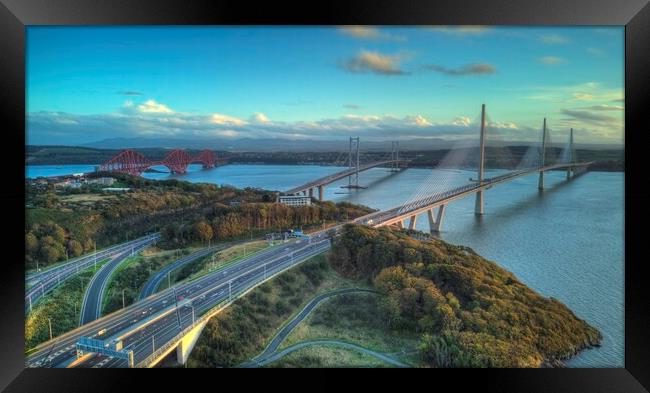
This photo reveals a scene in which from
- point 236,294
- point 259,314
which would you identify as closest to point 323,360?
point 259,314

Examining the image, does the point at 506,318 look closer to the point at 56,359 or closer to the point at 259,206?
the point at 259,206

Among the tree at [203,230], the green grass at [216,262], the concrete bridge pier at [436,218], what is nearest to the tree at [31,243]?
the green grass at [216,262]

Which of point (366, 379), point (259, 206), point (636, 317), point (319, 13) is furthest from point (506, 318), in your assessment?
point (319, 13)

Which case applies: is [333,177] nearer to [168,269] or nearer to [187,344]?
[168,269]

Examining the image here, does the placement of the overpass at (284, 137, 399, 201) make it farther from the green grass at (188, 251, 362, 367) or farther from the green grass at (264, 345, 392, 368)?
the green grass at (264, 345, 392, 368)

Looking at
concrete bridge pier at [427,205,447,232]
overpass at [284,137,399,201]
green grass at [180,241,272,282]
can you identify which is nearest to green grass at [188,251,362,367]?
green grass at [180,241,272,282]

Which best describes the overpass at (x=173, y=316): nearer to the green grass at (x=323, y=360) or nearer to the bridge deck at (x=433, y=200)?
the bridge deck at (x=433, y=200)
